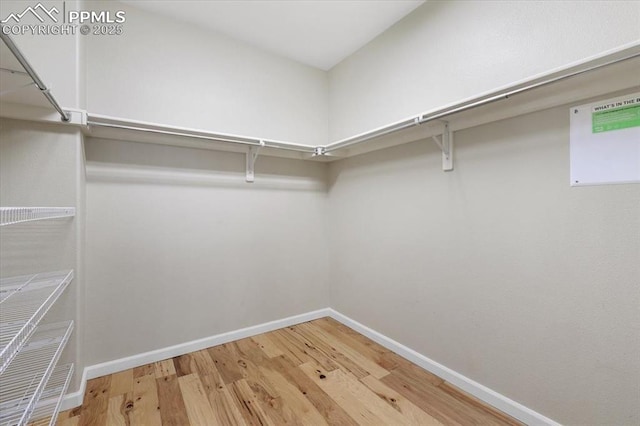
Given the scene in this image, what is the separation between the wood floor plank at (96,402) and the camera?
140 cm

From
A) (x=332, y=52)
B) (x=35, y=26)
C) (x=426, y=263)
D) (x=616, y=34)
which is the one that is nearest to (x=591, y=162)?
(x=616, y=34)

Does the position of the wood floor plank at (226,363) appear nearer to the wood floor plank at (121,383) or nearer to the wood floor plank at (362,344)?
the wood floor plank at (121,383)

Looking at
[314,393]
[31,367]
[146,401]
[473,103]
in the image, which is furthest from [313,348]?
[473,103]

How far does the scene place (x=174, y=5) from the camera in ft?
6.03

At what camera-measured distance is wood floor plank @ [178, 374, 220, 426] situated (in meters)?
1.41

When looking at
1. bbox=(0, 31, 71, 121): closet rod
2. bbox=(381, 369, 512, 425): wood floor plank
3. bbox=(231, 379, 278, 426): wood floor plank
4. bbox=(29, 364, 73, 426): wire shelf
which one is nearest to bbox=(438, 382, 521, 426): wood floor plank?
bbox=(381, 369, 512, 425): wood floor plank

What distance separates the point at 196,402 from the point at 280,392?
1.55ft

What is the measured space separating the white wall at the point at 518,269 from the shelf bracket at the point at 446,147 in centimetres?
4

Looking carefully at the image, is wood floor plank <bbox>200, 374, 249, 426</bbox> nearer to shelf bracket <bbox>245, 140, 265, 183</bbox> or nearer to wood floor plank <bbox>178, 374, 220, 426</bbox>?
wood floor plank <bbox>178, 374, 220, 426</bbox>

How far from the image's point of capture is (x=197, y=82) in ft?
6.74

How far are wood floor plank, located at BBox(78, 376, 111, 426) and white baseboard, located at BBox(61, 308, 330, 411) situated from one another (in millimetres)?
36

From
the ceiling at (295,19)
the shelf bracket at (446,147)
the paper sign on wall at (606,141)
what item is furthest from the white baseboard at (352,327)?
the ceiling at (295,19)

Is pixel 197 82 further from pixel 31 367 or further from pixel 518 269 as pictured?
pixel 518 269

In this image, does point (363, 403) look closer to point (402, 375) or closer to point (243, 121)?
point (402, 375)
